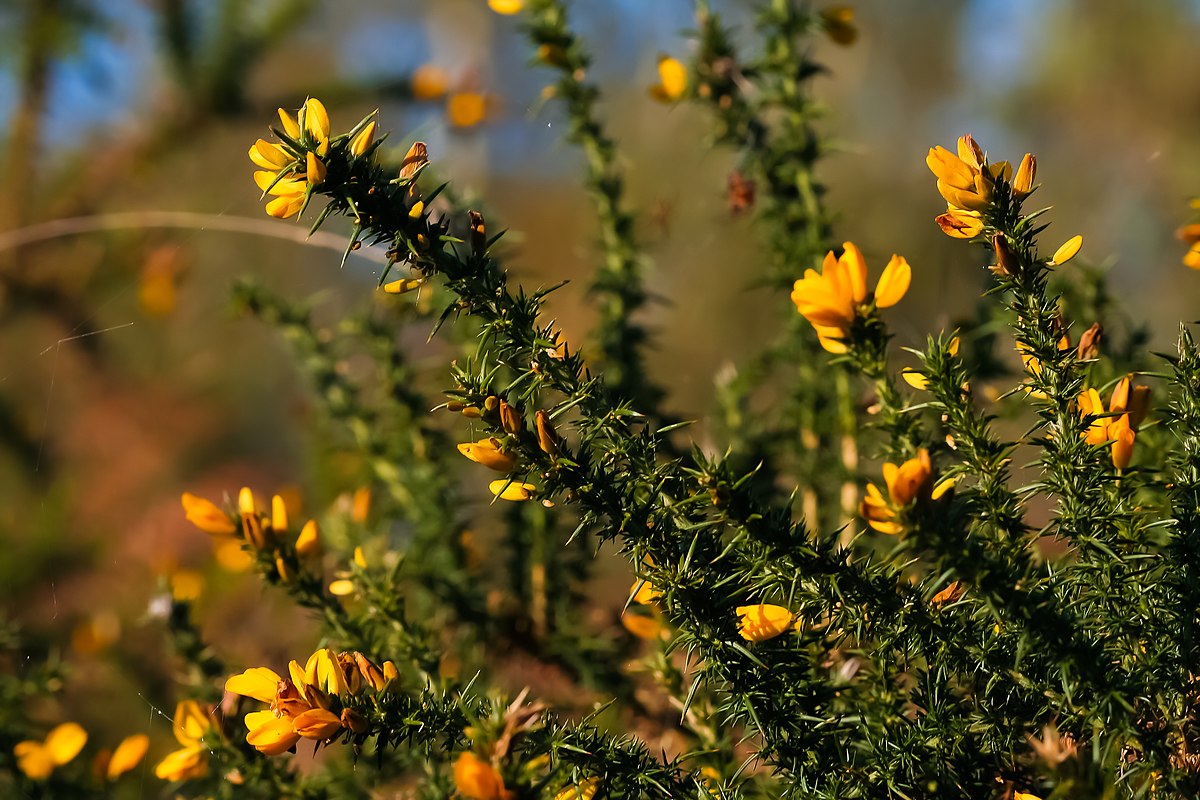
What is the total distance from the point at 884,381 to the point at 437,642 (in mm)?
554

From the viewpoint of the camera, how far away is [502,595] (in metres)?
1.14

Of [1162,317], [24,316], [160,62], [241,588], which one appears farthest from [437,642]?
[1162,317]

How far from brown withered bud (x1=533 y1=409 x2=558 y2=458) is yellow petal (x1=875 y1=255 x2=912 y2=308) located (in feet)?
0.74

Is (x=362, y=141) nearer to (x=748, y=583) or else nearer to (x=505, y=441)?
(x=505, y=441)

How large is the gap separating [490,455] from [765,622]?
22 cm

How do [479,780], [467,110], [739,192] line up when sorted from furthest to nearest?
[467,110] → [739,192] → [479,780]

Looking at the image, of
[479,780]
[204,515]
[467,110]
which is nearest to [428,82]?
[467,110]

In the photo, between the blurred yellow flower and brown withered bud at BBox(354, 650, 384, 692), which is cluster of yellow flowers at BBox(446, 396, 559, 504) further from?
the blurred yellow flower

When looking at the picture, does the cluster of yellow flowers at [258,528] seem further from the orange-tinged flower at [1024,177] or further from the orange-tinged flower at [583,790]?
the orange-tinged flower at [1024,177]

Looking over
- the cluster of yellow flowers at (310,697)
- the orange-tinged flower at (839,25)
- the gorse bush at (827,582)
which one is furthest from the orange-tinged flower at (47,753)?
the orange-tinged flower at (839,25)

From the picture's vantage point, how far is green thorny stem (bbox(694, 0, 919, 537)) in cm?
107

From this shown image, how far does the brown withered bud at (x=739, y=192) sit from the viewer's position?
1132 mm

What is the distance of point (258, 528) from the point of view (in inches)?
29.7

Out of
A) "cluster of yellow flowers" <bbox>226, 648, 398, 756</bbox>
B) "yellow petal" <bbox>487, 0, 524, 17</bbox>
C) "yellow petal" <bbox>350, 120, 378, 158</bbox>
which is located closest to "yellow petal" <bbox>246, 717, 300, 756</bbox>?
"cluster of yellow flowers" <bbox>226, 648, 398, 756</bbox>
